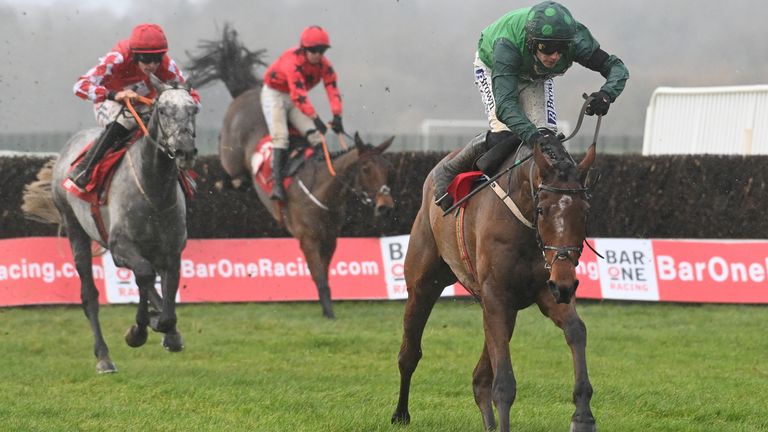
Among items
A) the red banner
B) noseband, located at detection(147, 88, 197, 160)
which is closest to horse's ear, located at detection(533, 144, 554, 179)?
noseband, located at detection(147, 88, 197, 160)

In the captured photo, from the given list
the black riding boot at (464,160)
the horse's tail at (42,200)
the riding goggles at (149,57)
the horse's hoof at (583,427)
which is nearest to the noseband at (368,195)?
the horse's tail at (42,200)

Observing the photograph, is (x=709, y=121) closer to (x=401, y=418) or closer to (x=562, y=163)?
(x=401, y=418)

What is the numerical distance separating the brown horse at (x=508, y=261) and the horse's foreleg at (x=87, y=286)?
3.02 metres

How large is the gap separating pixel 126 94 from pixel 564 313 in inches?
169

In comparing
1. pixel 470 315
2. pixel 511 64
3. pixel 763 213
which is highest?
pixel 511 64

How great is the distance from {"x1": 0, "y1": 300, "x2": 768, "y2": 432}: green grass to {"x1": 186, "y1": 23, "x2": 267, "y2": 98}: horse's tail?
3.71 metres

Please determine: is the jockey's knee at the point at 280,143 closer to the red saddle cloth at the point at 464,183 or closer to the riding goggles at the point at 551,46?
the red saddle cloth at the point at 464,183

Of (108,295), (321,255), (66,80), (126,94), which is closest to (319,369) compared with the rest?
(126,94)

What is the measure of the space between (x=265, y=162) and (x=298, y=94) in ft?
3.11

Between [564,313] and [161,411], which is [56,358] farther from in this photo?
[564,313]

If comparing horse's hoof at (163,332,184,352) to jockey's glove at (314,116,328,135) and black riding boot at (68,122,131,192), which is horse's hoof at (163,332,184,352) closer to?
black riding boot at (68,122,131,192)

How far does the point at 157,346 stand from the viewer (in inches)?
395

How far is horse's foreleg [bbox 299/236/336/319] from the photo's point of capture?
12.0 meters

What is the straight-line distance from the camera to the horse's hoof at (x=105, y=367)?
27.5 feet
